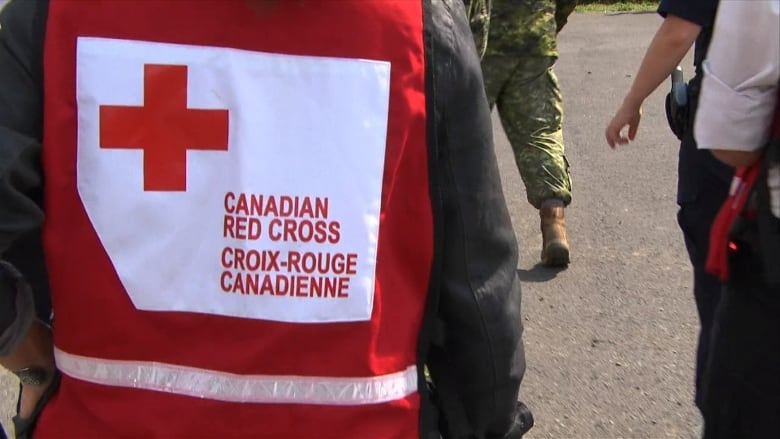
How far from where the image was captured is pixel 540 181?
4.26m

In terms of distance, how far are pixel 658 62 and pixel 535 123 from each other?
1960mm

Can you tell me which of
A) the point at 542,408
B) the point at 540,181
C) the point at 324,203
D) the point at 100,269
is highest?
the point at 324,203

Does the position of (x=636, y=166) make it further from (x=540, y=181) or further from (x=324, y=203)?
(x=324, y=203)

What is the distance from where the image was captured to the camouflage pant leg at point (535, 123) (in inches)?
167

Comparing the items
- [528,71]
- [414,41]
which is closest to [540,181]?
[528,71]

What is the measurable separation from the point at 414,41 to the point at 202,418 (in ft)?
1.95

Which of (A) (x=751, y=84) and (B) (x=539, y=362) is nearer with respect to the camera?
(A) (x=751, y=84)

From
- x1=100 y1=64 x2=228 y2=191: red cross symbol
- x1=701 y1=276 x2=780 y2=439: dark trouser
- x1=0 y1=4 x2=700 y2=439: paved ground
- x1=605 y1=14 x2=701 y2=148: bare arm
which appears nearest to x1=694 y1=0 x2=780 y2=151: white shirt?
x1=701 y1=276 x2=780 y2=439: dark trouser

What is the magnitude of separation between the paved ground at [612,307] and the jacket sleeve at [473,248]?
166 cm

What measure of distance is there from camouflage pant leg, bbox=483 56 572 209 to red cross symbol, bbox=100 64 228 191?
3021 millimetres

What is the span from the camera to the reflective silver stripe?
1.37m

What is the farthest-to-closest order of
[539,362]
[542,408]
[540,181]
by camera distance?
[540,181], [539,362], [542,408]

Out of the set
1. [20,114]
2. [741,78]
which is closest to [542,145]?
[741,78]

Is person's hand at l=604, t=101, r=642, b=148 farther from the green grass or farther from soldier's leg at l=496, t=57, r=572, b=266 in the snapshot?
the green grass
